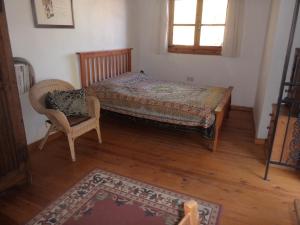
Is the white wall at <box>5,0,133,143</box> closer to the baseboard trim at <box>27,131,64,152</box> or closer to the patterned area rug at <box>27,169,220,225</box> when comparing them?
the baseboard trim at <box>27,131,64,152</box>

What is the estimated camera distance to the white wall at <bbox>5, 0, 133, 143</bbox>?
102 inches

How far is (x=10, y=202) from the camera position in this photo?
205 centimetres

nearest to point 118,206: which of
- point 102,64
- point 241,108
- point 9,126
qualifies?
point 9,126

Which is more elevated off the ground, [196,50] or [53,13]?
[53,13]

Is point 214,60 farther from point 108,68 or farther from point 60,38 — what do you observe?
point 60,38

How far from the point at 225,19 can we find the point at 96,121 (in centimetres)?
288

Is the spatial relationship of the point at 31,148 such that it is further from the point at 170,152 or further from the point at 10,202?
the point at 170,152

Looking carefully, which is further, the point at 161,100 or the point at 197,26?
the point at 197,26

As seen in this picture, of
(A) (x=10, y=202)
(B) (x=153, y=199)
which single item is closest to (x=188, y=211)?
(B) (x=153, y=199)

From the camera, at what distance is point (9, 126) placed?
200 centimetres

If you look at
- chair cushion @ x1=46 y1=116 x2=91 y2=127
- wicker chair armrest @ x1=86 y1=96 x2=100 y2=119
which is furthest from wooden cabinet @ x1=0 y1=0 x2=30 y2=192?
wicker chair armrest @ x1=86 y1=96 x2=100 y2=119

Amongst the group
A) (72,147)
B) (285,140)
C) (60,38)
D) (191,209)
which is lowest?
(72,147)

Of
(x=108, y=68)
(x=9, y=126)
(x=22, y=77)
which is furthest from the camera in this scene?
(x=108, y=68)

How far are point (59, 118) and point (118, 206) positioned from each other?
1.15 m
